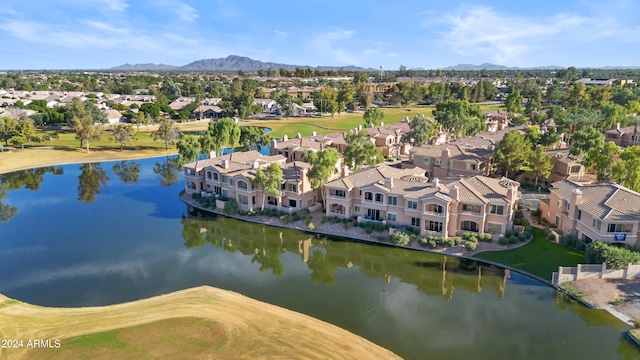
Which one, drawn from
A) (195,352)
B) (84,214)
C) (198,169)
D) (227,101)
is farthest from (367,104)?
(195,352)

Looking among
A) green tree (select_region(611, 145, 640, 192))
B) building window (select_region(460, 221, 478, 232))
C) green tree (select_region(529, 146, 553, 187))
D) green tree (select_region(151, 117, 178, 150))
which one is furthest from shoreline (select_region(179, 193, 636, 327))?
green tree (select_region(151, 117, 178, 150))

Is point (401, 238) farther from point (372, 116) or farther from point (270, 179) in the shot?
point (372, 116)

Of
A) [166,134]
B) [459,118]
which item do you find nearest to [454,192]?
[459,118]

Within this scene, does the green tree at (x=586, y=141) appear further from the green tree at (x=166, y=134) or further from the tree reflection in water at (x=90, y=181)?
the green tree at (x=166, y=134)

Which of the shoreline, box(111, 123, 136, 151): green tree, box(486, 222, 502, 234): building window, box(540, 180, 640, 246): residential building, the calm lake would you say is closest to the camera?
the calm lake

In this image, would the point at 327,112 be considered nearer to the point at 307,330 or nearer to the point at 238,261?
the point at 238,261

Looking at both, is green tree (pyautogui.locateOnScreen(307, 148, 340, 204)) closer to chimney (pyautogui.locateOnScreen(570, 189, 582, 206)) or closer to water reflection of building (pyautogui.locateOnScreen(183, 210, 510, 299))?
water reflection of building (pyautogui.locateOnScreen(183, 210, 510, 299))
